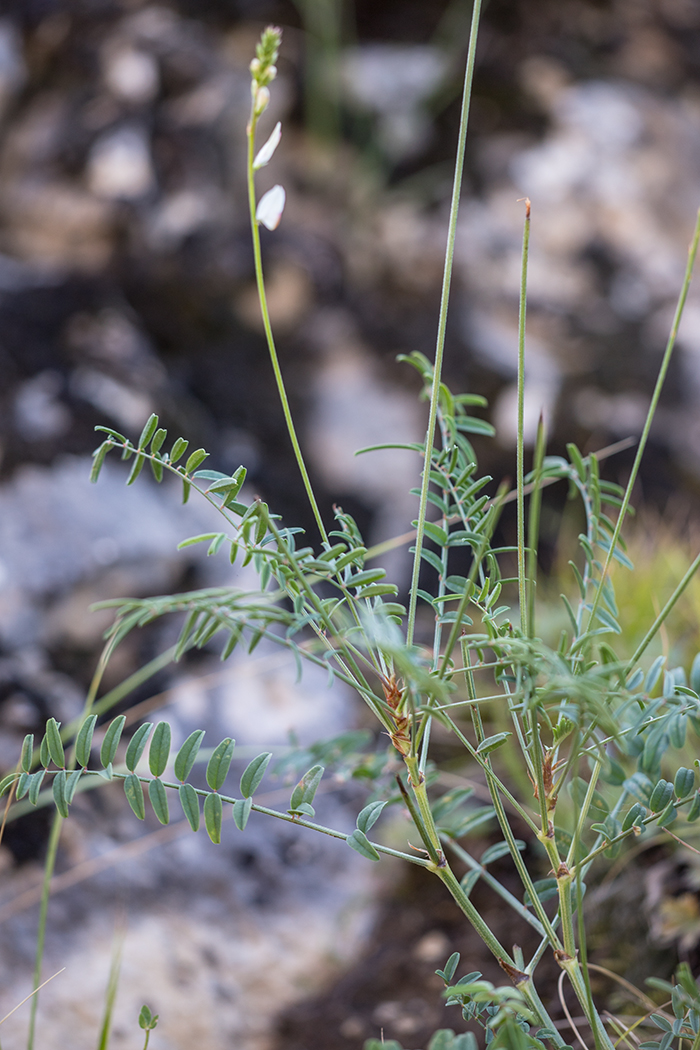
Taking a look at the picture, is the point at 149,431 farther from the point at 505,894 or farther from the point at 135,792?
the point at 505,894

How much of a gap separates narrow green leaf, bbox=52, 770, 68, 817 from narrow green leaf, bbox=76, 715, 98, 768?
15 millimetres

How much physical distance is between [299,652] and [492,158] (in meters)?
1.86

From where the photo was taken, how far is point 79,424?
1.41 m

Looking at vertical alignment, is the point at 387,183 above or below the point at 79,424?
above

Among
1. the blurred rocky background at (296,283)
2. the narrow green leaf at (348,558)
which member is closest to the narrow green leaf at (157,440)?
the narrow green leaf at (348,558)

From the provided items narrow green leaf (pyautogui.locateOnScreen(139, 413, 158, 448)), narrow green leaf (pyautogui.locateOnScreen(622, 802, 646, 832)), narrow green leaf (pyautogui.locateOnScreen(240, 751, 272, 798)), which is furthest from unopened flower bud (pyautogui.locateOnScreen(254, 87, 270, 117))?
narrow green leaf (pyautogui.locateOnScreen(622, 802, 646, 832))

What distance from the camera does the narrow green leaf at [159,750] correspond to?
0.48 meters

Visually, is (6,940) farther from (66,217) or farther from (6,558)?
(66,217)

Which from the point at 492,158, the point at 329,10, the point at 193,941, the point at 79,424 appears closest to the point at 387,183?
the point at 492,158

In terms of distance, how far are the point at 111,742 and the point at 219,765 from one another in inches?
3.2

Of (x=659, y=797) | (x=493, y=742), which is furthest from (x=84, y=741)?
(x=659, y=797)

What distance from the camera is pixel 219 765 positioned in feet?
1.57

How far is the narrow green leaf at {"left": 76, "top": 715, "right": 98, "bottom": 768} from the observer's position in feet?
1.60

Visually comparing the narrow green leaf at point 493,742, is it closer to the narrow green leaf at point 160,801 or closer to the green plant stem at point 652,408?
the green plant stem at point 652,408
